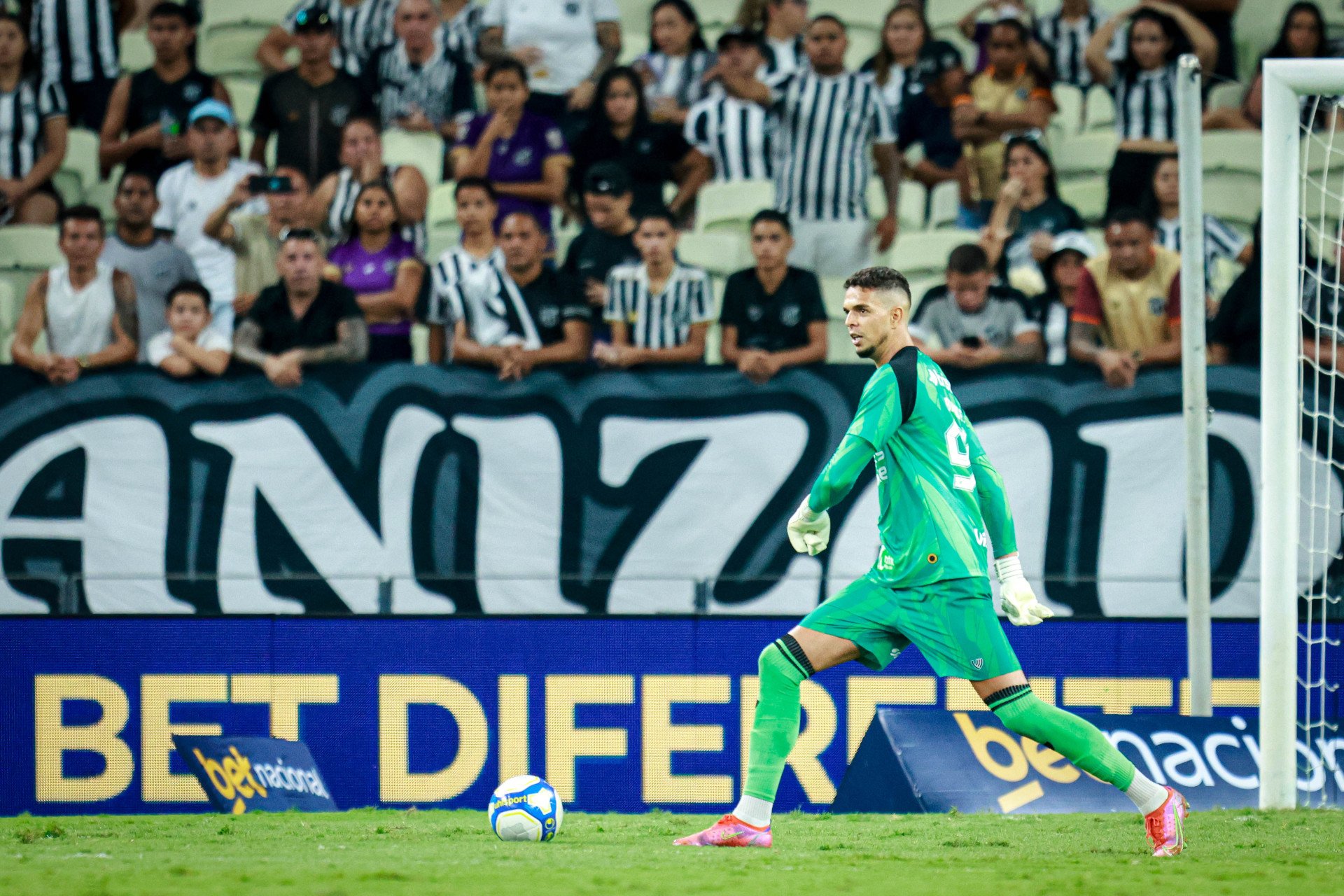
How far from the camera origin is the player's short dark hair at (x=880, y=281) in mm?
5715

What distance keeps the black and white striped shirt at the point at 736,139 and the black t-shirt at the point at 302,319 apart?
3.63 metres

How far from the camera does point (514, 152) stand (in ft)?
49.1

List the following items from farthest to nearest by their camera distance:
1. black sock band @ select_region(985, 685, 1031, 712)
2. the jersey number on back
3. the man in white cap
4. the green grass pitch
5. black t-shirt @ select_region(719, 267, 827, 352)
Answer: the man in white cap, black t-shirt @ select_region(719, 267, 827, 352), the jersey number on back, black sock band @ select_region(985, 685, 1031, 712), the green grass pitch

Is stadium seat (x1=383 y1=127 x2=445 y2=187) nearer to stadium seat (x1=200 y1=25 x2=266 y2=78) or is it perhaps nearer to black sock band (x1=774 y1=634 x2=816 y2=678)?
stadium seat (x1=200 y1=25 x2=266 y2=78)

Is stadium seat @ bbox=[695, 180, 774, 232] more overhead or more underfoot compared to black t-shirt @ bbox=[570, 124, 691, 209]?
more underfoot

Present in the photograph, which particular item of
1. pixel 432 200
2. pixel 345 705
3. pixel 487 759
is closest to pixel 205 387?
pixel 432 200

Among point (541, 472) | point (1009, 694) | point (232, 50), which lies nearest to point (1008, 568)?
point (1009, 694)

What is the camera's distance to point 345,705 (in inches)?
462

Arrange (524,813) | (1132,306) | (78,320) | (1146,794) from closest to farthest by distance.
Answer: (1146,794), (524,813), (1132,306), (78,320)

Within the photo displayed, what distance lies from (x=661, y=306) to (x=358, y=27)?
13.8ft

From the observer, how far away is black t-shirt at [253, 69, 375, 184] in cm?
1495

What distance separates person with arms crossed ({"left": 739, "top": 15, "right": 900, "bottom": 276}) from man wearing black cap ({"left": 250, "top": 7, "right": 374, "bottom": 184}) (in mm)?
4045

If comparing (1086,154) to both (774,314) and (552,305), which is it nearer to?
(774,314)

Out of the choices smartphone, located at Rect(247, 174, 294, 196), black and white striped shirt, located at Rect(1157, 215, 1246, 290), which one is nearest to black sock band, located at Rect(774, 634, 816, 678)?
black and white striped shirt, located at Rect(1157, 215, 1246, 290)
